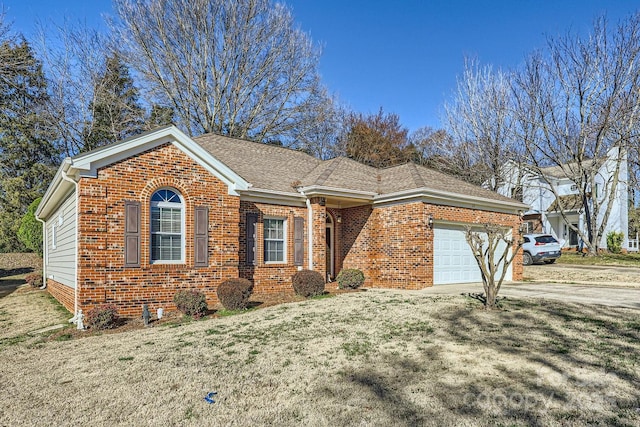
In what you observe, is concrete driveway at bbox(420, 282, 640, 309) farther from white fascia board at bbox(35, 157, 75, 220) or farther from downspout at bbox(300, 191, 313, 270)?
white fascia board at bbox(35, 157, 75, 220)

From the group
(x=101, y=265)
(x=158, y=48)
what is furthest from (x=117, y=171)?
(x=158, y=48)

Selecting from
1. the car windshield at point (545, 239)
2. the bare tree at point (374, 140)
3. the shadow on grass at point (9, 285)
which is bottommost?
the shadow on grass at point (9, 285)

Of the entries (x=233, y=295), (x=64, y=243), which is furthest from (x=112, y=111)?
(x=233, y=295)

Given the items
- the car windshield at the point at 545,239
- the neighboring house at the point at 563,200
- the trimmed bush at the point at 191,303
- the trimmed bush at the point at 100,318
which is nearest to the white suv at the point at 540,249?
the car windshield at the point at 545,239

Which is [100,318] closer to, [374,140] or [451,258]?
[451,258]

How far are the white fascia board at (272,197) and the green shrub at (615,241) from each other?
2237 cm

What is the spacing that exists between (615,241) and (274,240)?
23329mm

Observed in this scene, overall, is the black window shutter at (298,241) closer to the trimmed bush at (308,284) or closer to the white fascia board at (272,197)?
the white fascia board at (272,197)

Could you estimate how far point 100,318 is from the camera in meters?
8.42

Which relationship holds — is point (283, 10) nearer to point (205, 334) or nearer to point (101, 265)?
point (101, 265)

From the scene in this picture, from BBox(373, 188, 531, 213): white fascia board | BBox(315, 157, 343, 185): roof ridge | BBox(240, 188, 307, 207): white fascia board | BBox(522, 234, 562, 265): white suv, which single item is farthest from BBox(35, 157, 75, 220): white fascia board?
BBox(522, 234, 562, 265): white suv

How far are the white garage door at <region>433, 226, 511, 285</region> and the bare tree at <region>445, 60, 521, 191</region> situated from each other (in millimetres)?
13209

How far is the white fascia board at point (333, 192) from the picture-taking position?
43.3 ft

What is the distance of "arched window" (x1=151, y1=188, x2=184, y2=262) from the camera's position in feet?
33.0
